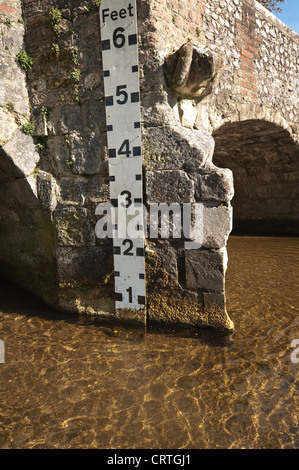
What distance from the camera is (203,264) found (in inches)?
99.1

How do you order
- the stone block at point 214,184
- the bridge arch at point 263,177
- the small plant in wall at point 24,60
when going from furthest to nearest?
A: 1. the bridge arch at point 263,177
2. the small plant in wall at point 24,60
3. the stone block at point 214,184

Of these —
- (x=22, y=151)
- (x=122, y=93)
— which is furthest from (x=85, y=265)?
(x=122, y=93)

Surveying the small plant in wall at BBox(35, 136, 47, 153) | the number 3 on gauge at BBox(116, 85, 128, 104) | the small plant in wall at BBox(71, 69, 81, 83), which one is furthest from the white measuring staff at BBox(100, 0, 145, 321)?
the small plant in wall at BBox(35, 136, 47, 153)

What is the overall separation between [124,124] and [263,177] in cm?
517

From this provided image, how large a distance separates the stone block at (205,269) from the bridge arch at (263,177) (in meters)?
3.28

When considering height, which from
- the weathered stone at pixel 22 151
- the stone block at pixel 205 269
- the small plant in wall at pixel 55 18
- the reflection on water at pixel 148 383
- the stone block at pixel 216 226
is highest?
the small plant in wall at pixel 55 18

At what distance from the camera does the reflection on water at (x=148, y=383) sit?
5.26 feet

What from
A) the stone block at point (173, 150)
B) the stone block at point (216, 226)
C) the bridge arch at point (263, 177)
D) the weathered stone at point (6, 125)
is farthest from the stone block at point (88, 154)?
the bridge arch at point (263, 177)

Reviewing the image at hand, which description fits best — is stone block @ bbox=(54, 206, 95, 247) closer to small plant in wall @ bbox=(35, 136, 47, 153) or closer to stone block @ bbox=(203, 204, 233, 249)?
small plant in wall @ bbox=(35, 136, 47, 153)

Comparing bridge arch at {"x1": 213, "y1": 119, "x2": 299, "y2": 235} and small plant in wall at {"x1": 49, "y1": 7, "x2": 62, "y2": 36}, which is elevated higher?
small plant in wall at {"x1": 49, "y1": 7, "x2": 62, "y2": 36}

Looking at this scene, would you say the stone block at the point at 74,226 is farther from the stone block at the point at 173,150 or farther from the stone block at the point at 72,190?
the stone block at the point at 173,150

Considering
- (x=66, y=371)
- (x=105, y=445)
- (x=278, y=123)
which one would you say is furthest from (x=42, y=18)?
(x=278, y=123)

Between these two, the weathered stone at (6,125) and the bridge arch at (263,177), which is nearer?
the weathered stone at (6,125)

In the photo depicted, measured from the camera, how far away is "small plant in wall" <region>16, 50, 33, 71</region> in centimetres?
272
